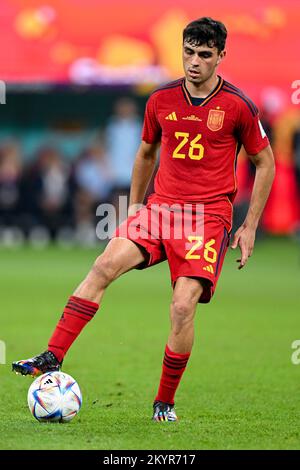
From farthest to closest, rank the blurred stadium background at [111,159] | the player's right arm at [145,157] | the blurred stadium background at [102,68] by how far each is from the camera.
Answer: the blurred stadium background at [102,68] → the blurred stadium background at [111,159] → the player's right arm at [145,157]

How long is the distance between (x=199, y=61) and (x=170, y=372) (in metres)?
2.03

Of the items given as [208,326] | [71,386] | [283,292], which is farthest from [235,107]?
[283,292]

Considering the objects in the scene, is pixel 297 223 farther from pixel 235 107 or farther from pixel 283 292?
pixel 235 107

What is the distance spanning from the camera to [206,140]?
24.2 feet

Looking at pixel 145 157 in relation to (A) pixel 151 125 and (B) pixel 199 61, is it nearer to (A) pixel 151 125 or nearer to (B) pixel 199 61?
(A) pixel 151 125

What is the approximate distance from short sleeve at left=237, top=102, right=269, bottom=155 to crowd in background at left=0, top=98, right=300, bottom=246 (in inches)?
618

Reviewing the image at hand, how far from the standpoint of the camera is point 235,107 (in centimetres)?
734

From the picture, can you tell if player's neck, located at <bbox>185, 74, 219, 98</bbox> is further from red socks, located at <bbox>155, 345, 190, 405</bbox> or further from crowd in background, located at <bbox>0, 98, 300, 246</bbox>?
crowd in background, located at <bbox>0, 98, 300, 246</bbox>

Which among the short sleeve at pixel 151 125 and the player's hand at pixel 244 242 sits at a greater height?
the short sleeve at pixel 151 125

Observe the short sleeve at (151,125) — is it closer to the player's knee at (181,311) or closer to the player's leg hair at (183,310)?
the player's leg hair at (183,310)

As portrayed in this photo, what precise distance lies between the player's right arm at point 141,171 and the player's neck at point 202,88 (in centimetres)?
52

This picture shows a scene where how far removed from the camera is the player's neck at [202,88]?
7410 millimetres

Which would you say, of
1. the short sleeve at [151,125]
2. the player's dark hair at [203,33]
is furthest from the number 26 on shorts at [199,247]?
the player's dark hair at [203,33]
